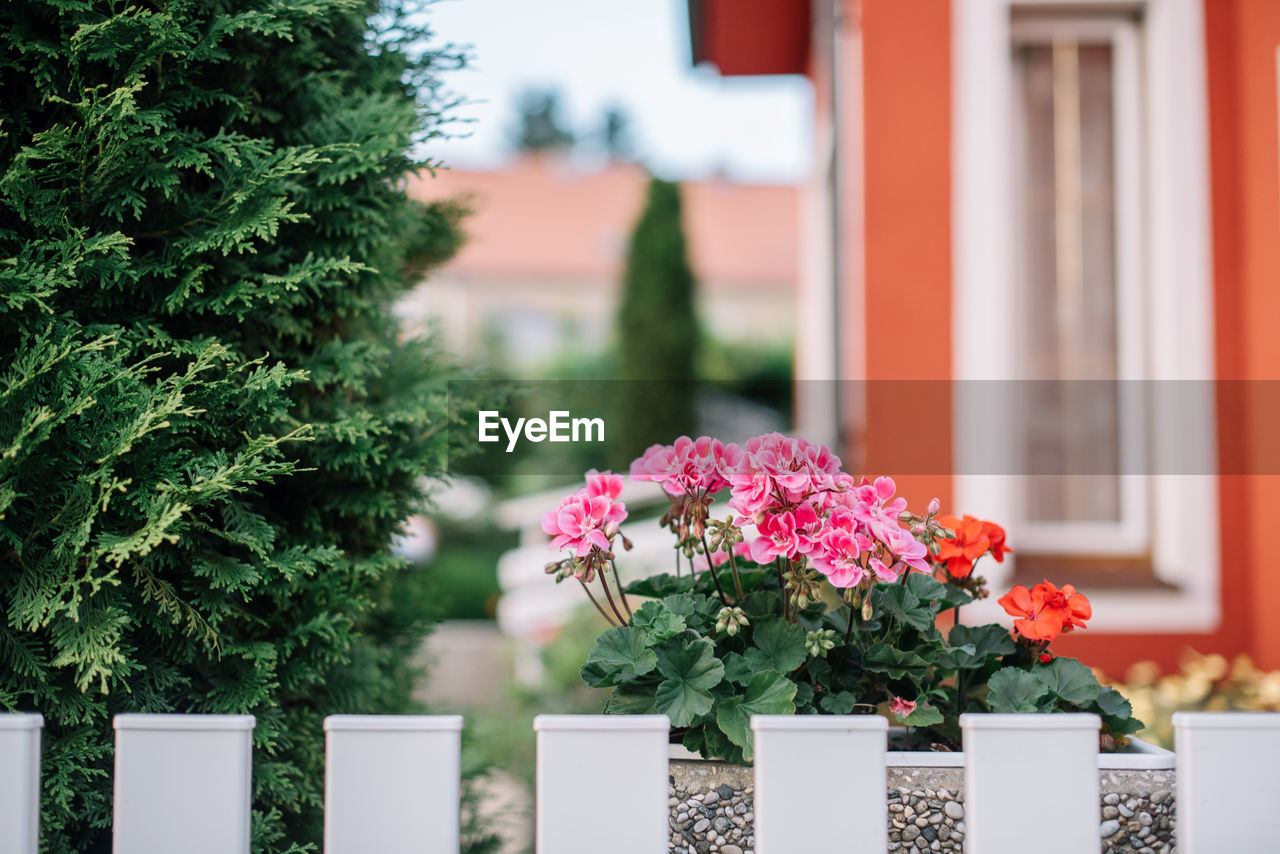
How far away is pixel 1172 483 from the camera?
106 inches

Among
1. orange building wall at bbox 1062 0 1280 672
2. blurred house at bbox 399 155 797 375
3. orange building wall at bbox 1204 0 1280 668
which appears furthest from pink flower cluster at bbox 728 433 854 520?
blurred house at bbox 399 155 797 375

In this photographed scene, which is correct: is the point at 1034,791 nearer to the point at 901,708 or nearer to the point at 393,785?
the point at 901,708

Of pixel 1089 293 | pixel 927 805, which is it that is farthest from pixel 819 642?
pixel 1089 293

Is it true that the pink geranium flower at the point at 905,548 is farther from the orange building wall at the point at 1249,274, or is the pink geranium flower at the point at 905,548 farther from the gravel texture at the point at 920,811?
the orange building wall at the point at 1249,274

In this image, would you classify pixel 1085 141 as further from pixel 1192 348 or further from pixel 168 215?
pixel 168 215

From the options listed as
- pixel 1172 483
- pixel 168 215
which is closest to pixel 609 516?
pixel 168 215

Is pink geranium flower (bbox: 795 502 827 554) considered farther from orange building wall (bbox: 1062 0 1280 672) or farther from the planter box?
orange building wall (bbox: 1062 0 1280 672)

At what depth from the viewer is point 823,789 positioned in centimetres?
92

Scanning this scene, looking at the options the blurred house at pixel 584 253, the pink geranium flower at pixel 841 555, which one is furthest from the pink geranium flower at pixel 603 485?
the blurred house at pixel 584 253

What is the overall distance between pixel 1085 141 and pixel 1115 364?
0.75 meters

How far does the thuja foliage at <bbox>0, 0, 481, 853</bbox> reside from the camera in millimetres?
1117

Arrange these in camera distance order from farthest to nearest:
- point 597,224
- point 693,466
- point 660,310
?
point 597,224 < point 660,310 < point 693,466

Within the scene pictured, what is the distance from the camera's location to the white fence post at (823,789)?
920mm

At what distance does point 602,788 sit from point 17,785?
0.63 meters
